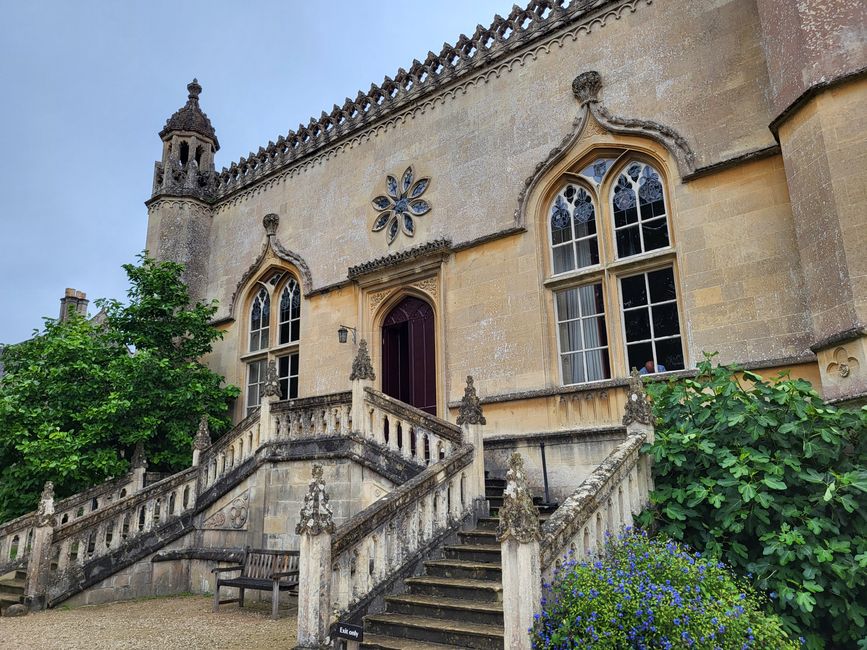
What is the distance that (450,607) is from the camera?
6.07 m

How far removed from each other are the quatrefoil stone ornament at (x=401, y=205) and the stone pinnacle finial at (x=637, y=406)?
6.58 metres

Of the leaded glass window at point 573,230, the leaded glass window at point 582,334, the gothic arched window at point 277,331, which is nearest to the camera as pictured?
the leaded glass window at point 582,334

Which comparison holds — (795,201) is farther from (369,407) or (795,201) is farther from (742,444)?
(369,407)

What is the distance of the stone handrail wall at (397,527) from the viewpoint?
6.26m

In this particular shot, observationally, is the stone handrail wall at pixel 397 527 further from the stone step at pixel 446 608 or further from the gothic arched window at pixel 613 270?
the gothic arched window at pixel 613 270

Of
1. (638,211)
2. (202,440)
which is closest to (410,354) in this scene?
(202,440)

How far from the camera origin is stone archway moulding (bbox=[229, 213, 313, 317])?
14.6 metres

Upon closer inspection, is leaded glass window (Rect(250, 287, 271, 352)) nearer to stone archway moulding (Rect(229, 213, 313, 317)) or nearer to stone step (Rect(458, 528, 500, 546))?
stone archway moulding (Rect(229, 213, 313, 317))

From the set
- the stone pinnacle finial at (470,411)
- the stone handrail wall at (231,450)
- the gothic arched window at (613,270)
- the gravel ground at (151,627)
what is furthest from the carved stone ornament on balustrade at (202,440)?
the gothic arched window at (613,270)

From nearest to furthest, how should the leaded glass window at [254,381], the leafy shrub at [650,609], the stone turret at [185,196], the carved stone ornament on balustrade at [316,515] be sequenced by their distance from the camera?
the leafy shrub at [650,609], the carved stone ornament on balustrade at [316,515], the leaded glass window at [254,381], the stone turret at [185,196]

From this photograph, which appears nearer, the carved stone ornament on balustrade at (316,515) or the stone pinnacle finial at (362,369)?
the carved stone ornament on balustrade at (316,515)

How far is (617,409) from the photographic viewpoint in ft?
30.9

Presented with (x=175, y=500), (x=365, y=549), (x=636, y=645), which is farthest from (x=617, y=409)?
(x=175, y=500)

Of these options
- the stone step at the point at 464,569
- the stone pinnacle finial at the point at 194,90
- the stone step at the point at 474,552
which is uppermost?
the stone pinnacle finial at the point at 194,90
